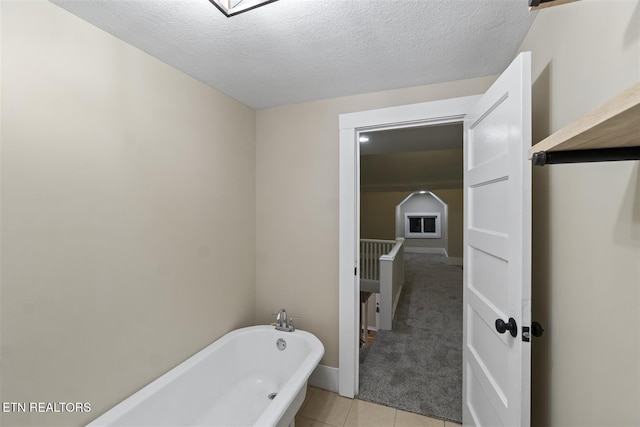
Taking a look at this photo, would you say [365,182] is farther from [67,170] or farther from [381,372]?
[67,170]

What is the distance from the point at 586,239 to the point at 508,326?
0.47 m

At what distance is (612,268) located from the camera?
73 centimetres

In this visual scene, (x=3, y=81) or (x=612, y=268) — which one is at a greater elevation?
(x=3, y=81)

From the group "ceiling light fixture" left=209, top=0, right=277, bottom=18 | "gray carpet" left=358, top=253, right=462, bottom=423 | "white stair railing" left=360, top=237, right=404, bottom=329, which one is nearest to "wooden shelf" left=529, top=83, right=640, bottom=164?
"ceiling light fixture" left=209, top=0, right=277, bottom=18

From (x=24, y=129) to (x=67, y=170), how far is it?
201 mm

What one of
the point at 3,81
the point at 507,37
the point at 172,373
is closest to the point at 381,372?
the point at 172,373

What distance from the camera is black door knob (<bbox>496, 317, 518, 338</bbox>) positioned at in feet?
3.51

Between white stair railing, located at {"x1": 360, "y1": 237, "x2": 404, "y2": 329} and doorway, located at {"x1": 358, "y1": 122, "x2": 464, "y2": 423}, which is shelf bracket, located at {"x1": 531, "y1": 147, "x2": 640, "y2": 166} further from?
white stair railing, located at {"x1": 360, "y1": 237, "x2": 404, "y2": 329}

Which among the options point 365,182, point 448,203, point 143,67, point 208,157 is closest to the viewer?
point 143,67

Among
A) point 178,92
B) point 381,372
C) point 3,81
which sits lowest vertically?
point 381,372

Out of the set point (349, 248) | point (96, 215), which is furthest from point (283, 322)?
point (96, 215)

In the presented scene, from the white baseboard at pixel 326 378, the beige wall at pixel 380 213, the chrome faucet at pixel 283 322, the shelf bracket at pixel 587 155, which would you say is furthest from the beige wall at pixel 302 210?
the beige wall at pixel 380 213

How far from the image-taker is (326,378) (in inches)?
86.4

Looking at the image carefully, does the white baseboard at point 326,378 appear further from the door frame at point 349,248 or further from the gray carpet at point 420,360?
the gray carpet at point 420,360
